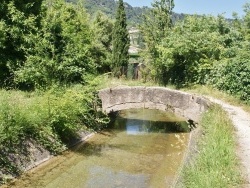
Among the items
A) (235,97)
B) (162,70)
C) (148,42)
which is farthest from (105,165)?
(148,42)

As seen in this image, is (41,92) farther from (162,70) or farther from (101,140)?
(162,70)

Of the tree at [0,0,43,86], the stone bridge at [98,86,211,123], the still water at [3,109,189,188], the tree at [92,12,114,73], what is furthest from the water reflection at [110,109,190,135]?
the tree at [92,12,114,73]

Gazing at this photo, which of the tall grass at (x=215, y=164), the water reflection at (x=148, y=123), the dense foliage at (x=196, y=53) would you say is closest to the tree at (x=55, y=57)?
the water reflection at (x=148, y=123)

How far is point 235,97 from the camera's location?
17328 millimetres

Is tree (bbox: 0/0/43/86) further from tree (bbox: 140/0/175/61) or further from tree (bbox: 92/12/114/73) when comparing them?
tree (bbox: 92/12/114/73)

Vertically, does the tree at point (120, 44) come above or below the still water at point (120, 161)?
above

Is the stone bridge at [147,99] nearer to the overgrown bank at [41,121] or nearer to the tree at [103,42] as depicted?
the overgrown bank at [41,121]

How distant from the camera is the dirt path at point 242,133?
8.35 metres

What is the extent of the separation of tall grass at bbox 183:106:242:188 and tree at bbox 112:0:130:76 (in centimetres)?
2277

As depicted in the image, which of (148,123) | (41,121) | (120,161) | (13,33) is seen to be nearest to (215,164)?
(120,161)

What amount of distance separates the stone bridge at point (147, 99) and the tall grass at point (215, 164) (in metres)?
6.47

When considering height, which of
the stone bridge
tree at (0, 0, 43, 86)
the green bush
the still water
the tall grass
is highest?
tree at (0, 0, 43, 86)

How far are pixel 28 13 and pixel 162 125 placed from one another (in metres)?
8.87

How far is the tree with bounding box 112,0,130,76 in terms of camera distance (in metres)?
33.5
